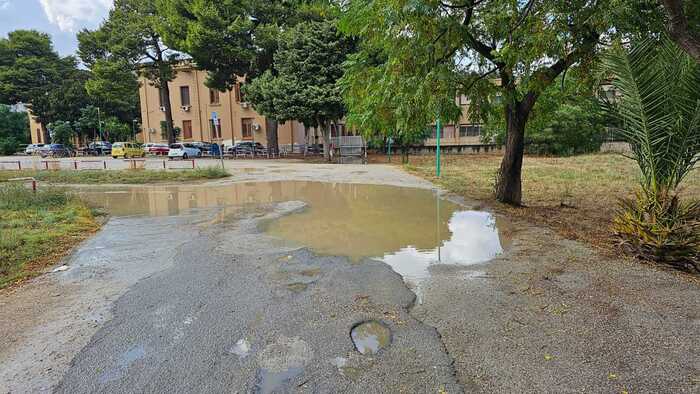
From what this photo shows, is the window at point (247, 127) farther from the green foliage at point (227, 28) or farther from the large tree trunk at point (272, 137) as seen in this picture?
the green foliage at point (227, 28)

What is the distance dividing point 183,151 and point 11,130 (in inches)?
1201

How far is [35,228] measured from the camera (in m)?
7.66

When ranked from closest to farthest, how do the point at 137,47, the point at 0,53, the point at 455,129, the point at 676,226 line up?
the point at 676,226, the point at 137,47, the point at 455,129, the point at 0,53

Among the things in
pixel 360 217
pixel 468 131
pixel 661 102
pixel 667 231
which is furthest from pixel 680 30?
pixel 468 131

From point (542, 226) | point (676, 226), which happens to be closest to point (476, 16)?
point (542, 226)

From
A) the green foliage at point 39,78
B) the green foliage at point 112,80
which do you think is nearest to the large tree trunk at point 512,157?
the green foliage at point 112,80

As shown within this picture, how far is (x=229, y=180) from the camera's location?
1706 centimetres

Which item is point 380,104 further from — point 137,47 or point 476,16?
point 137,47

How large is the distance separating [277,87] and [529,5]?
1986cm

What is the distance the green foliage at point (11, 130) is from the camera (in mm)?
45781

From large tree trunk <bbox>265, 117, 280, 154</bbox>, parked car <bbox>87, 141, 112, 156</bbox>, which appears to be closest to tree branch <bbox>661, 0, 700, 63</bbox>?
large tree trunk <bbox>265, 117, 280, 154</bbox>

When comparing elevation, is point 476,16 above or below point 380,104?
above

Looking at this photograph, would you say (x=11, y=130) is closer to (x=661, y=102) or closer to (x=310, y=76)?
(x=310, y=76)

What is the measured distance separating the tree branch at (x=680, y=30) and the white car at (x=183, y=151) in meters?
32.6
